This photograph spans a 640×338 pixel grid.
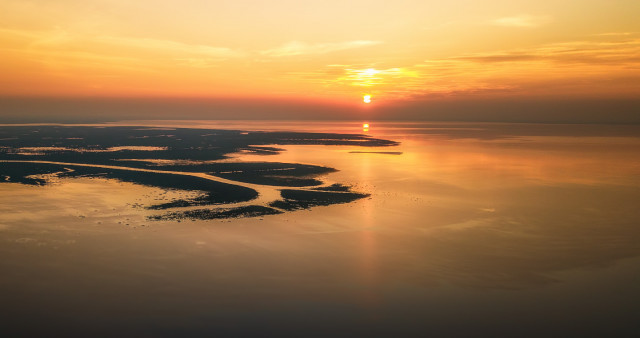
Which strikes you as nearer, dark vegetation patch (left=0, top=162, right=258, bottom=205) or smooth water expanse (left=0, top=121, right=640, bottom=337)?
smooth water expanse (left=0, top=121, right=640, bottom=337)

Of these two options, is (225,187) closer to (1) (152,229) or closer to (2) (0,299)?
(1) (152,229)

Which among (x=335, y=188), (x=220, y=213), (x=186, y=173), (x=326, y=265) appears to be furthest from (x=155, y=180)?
(x=326, y=265)

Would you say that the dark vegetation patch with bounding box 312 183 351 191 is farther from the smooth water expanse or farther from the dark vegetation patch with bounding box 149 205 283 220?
the dark vegetation patch with bounding box 149 205 283 220

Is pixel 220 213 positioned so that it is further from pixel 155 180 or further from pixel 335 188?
pixel 155 180

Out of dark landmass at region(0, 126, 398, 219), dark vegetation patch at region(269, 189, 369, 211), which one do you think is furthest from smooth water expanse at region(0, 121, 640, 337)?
dark landmass at region(0, 126, 398, 219)

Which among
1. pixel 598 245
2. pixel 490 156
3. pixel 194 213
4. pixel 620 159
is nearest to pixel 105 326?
pixel 194 213

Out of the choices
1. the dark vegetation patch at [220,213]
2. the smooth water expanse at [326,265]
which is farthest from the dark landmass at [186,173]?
the smooth water expanse at [326,265]
